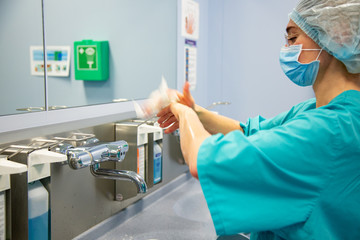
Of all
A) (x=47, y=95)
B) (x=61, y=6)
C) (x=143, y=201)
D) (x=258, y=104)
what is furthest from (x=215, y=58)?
(x=47, y=95)

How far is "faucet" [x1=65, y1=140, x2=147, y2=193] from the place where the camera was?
3.19 feet

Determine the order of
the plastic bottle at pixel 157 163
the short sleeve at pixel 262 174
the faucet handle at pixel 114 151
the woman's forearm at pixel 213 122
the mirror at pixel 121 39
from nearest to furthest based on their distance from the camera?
the short sleeve at pixel 262 174
the faucet handle at pixel 114 151
the woman's forearm at pixel 213 122
the plastic bottle at pixel 157 163
the mirror at pixel 121 39

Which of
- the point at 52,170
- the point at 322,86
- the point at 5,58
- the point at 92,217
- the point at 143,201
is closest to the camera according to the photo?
the point at 322,86

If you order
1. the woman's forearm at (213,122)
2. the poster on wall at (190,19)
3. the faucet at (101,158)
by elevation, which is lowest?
the faucet at (101,158)

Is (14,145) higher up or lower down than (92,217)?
higher up

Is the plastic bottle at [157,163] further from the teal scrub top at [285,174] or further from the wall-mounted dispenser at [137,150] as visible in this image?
the teal scrub top at [285,174]

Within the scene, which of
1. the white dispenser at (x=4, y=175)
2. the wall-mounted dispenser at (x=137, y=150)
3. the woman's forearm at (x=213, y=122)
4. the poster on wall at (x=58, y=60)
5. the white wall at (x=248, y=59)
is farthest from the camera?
the white wall at (x=248, y=59)

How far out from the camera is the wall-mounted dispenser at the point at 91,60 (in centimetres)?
204

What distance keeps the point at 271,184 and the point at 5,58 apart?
4.77 feet

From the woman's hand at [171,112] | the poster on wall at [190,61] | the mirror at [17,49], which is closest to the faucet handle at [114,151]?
the woman's hand at [171,112]

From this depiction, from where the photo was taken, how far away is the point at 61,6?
6.81 ft

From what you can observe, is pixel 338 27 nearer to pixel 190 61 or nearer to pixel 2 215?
pixel 2 215

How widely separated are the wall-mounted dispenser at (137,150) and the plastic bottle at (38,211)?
1.21 ft

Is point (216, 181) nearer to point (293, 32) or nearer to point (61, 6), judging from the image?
point (293, 32)
